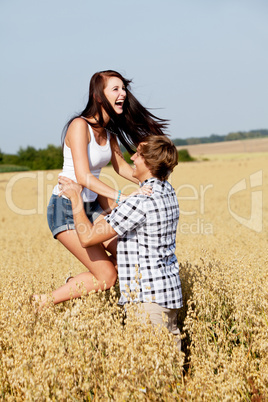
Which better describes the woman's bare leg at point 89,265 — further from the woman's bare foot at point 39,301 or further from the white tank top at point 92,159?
the white tank top at point 92,159

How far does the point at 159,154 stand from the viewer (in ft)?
11.3

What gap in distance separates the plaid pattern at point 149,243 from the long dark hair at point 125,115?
81 centimetres

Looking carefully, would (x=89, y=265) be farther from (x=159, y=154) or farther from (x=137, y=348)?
(x=137, y=348)

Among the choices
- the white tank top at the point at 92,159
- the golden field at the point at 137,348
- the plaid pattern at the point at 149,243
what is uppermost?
the white tank top at the point at 92,159

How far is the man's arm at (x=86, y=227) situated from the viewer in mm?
3391

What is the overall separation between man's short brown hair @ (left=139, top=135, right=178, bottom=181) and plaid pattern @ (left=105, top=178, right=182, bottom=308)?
0.29 ft

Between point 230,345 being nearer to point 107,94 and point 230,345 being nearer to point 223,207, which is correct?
point 107,94

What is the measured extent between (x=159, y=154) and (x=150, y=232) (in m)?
0.55

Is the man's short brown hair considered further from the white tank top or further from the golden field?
the golden field

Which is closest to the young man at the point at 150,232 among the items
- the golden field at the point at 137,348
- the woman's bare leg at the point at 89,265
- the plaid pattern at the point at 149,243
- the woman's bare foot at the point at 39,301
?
the plaid pattern at the point at 149,243

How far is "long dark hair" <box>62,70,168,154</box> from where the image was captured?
3.92 meters

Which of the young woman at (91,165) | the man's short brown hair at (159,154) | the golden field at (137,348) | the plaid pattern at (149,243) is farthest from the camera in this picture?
the young woman at (91,165)

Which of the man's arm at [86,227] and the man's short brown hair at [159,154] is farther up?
the man's short brown hair at [159,154]

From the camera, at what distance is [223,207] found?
44.1 ft
